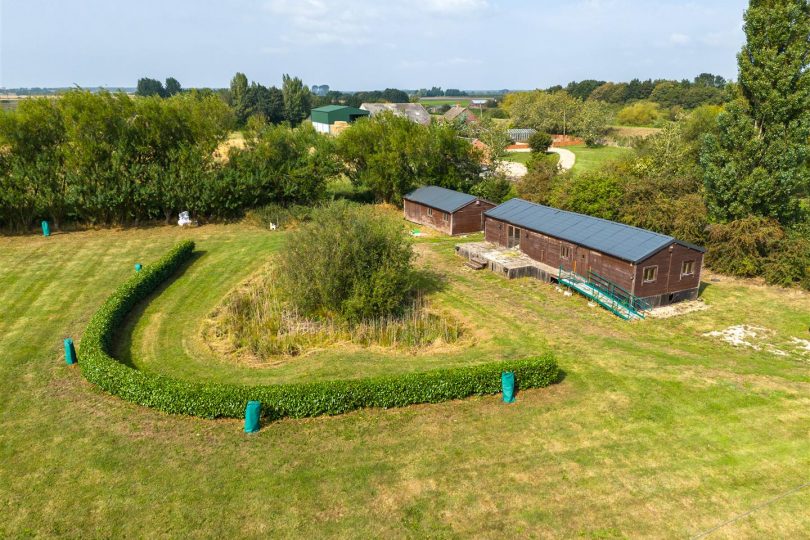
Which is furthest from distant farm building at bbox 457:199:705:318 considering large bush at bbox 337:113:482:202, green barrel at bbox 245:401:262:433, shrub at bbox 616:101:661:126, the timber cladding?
shrub at bbox 616:101:661:126

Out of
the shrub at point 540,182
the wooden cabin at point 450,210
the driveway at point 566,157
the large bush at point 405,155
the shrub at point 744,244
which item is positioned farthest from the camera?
the driveway at point 566,157

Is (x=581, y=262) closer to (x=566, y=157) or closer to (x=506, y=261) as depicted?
(x=506, y=261)

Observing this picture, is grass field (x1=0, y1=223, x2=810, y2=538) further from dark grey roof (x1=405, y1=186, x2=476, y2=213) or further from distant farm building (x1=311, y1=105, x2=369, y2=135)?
distant farm building (x1=311, y1=105, x2=369, y2=135)

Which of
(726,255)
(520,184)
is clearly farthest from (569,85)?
(726,255)

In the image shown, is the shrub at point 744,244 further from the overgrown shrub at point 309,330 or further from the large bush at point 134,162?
the large bush at point 134,162

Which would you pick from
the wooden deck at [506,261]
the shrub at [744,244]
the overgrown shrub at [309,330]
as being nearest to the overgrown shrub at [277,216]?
the wooden deck at [506,261]

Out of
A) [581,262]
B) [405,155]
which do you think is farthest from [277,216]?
[581,262]
